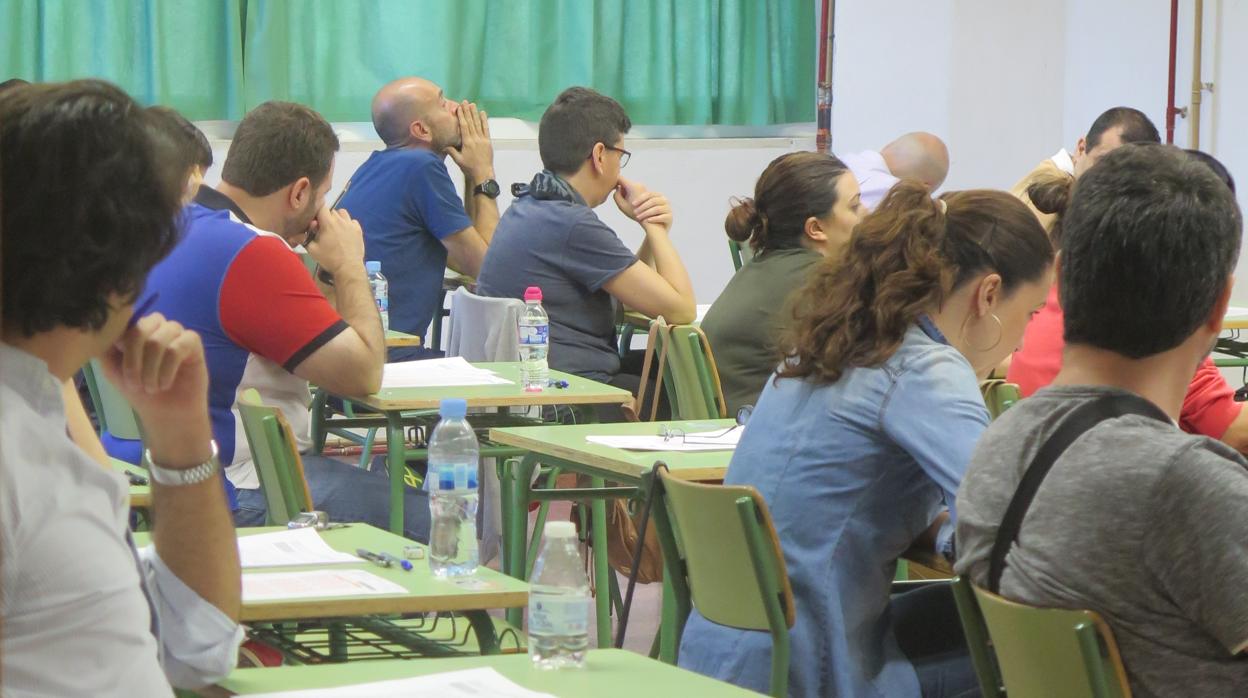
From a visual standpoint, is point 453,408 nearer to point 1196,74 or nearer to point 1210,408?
point 1210,408

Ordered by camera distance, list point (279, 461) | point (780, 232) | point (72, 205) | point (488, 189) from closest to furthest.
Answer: point (72, 205) → point (279, 461) → point (780, 232) → point (488, 189)

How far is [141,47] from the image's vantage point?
21.8 feet

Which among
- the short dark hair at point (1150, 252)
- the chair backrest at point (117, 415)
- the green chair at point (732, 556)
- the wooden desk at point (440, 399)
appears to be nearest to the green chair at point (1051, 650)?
the short dark hair at point (1150, 252)

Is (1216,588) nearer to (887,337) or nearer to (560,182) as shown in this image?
(887,337)

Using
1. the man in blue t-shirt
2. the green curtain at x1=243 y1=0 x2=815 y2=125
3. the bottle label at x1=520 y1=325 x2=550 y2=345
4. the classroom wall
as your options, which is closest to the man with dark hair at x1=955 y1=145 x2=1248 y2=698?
the bottle label at x1=520 y1=325 x2=550 y2=345

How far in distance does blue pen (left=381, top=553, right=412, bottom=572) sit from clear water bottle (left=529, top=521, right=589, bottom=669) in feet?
1.28

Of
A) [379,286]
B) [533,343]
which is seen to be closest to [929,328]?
[533,343]

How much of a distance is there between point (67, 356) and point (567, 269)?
3690 millimetres

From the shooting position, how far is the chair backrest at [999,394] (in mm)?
3139

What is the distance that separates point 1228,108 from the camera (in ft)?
23.1

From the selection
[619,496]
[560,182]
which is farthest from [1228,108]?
[619,496]

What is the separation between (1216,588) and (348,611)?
3.07ft

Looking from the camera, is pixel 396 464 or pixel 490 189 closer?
pixel 396 464

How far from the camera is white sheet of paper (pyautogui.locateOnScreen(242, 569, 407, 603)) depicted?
1.91 m
